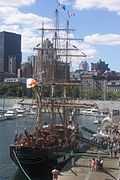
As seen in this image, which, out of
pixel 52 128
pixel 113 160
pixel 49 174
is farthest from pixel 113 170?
pixel 52 128

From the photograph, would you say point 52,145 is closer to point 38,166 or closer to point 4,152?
point 38,166

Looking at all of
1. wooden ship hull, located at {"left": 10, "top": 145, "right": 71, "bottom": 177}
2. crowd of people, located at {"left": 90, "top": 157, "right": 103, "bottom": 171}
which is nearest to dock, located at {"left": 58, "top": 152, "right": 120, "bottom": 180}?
crowd of people, located at {"left": 90, "top": 157, "right": 103, "bottom": 171}

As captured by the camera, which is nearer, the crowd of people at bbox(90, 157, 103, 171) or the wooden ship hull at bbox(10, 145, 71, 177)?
the crowd of people at bbox(90, 157, 103, 171)

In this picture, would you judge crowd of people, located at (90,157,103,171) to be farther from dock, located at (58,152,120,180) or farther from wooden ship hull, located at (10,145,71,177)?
wooden ship hull, located at (10,145,71,177)

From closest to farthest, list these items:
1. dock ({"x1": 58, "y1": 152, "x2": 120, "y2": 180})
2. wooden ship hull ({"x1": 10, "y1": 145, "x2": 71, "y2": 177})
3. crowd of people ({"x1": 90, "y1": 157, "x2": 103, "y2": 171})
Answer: dock ({"x1": 58, "y1": 152, "x2": 120, "y2": 180}), crowd of people ({"x1": 90, "y1": 157, "x2": 103, "y2": 171}), wooden ship hull ({"x1": 10, "y1": 145, "x2": 71, "y2": 177})

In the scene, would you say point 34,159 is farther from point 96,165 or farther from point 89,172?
point 89,172

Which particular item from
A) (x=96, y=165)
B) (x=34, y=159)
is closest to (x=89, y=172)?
(x=96, y=165)

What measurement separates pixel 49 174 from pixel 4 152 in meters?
22.9

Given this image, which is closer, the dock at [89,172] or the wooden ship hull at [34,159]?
the dock at [89,172]

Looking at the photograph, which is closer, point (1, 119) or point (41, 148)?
point (41, 148)

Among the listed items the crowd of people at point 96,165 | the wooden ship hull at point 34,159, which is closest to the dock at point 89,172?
the crowd of people at point 96,165

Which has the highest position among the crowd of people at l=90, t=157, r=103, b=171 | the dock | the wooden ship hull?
the crowd of people at l=90, t=157, r=103, b=171

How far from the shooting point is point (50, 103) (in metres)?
96.8

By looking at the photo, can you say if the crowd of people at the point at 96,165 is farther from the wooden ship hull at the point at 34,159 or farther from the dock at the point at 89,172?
the wooden ship hull at the point at 34,159
